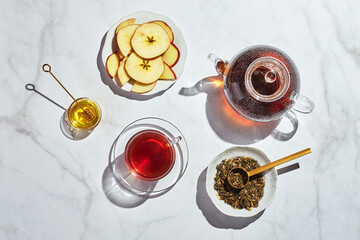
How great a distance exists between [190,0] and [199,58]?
0.70 feet

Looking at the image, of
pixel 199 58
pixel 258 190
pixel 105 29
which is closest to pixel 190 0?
pixel 199 58

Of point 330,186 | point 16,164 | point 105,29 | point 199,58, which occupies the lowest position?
point 330,186

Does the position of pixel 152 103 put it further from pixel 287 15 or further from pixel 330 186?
pixel 330 186

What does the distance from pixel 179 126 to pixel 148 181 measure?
215mm

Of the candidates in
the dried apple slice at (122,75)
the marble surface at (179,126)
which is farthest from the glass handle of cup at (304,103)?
the dried apple slice at (122,75)

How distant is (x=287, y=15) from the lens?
3.83 feet

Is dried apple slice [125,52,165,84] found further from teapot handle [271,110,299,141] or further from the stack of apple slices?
teapot handle [271,110,299,141]

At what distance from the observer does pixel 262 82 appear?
914 millimetres

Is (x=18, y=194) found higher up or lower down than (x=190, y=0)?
lower down

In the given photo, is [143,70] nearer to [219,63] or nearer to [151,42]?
[151,42]

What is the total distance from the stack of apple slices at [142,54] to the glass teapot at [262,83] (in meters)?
0.22

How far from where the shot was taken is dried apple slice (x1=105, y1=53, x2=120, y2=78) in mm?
1052

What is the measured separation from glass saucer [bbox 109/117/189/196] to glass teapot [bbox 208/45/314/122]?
0.24 metres

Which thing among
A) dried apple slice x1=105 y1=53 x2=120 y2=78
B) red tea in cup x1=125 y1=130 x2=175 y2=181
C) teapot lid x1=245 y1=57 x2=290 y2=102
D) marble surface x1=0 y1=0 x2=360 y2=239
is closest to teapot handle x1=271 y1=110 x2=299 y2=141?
marble surface x1=0 y1=0 x2=360 y2=239
